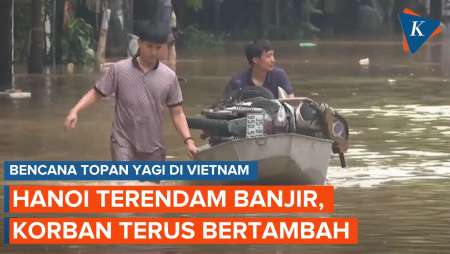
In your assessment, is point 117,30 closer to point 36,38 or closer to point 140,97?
point 36,38

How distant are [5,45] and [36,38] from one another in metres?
4.42

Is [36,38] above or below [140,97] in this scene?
below

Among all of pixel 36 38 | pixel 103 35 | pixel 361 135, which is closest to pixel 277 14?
pixel 103 35

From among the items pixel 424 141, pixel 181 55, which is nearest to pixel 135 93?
pixel 424 141

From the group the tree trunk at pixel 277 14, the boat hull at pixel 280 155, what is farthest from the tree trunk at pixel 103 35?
the tree trunk at pixel 277 14

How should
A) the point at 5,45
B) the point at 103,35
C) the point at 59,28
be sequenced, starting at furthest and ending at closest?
the point at 103,35 → the point at 59,28 → the point at 5,45

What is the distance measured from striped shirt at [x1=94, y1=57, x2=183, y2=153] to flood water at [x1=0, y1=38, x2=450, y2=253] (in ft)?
5.35

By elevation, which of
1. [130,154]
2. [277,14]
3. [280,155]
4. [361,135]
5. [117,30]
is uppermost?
[130,154]

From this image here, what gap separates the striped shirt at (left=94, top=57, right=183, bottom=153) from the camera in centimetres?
1280

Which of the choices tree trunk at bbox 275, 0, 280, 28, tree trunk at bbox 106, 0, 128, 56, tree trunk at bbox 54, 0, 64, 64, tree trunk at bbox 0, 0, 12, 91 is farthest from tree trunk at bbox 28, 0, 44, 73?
tree trunk at bbox 275, 0, 280, 28

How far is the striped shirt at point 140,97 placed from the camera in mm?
12797

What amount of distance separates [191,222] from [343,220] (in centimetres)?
121

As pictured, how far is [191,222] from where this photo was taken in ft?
41.7

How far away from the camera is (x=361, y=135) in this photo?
20.2 metres
